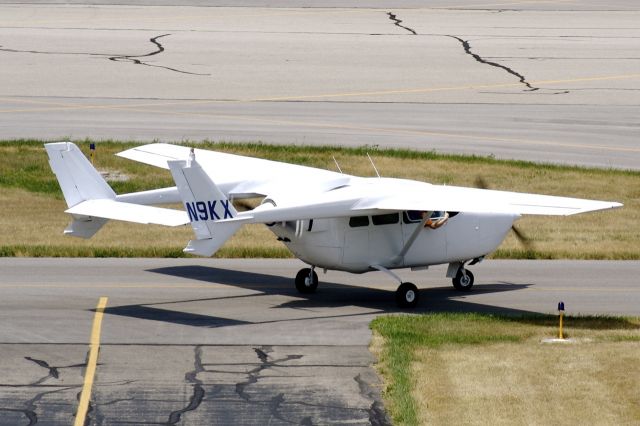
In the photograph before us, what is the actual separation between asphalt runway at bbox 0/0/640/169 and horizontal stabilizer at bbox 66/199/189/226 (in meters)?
18.9

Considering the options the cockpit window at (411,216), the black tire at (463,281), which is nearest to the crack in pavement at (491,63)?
the black tire at (463,281)

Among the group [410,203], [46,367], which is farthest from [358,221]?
[46,367]

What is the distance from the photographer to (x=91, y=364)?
831 inches

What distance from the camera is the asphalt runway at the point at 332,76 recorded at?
45.8 m

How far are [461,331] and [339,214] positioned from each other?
3.22 meters

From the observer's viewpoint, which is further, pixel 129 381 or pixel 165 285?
pixel 165 285

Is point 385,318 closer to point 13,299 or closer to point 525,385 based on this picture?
point 525,385

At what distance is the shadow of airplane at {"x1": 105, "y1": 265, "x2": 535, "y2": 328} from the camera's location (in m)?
24.8

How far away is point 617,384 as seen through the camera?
20.0 m

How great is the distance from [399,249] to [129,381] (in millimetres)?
7590

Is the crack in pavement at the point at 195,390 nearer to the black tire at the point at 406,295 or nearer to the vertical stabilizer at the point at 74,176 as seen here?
the vertical stabilizer at the point at 74,176

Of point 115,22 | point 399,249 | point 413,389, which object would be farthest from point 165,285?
point 115,22

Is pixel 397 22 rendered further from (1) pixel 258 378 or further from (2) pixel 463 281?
(1) pixel 258 378

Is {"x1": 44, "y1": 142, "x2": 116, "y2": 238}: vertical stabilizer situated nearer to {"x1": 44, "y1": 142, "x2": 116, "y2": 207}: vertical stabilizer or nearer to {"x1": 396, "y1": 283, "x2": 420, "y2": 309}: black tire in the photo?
{"x1": 44, "y1": 142, "x2": 116, "y2": 207}: vertical stabilizer
